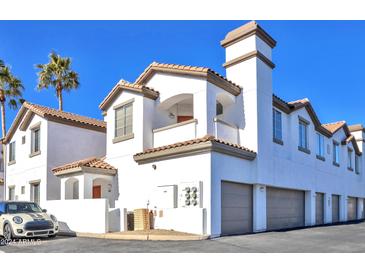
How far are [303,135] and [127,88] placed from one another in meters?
10.4

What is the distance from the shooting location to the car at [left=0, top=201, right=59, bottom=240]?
44.5ft

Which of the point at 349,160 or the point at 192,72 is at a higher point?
the point at 192,72

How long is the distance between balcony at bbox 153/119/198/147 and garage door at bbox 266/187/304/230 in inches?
185

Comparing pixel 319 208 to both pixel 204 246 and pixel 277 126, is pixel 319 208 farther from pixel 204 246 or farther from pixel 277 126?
pixel 204 246

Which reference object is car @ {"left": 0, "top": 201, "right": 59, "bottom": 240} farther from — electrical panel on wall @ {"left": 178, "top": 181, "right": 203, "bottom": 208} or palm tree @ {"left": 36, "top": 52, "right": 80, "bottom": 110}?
palm tree @ {"left": 36, "top": 52, "right": 80, "bottom": 110}

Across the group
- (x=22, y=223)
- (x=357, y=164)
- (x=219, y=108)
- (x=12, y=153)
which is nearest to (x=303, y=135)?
(x=219, y=108)

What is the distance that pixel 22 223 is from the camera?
13.7 metres

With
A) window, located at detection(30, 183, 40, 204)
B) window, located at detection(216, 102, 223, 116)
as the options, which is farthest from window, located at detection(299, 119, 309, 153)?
window, located at detection(30, 183, 40, 204)

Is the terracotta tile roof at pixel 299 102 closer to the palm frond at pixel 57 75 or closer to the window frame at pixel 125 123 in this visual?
the window frame at pixel 125 123

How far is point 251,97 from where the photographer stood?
17.0m

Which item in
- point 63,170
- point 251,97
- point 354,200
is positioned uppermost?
point 251,97

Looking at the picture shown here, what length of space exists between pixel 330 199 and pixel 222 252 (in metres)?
17.3

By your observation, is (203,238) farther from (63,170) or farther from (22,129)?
(22,129)

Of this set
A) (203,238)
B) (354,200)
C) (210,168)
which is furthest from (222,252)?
(354,200)
